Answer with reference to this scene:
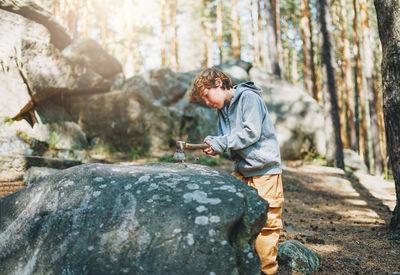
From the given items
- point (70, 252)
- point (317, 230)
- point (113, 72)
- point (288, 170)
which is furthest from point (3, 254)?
point (113, 72)

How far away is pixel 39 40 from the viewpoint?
8.13m

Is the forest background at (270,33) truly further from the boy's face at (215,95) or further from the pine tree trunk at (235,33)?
the boy's face at (215,95)

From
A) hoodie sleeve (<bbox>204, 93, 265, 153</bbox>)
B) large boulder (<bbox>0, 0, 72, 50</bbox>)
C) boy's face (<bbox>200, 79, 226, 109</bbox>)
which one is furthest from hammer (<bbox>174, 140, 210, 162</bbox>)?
large boulder (<bbox>0, 0, 72, 50</bbox>)

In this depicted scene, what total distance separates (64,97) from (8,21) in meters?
2.82

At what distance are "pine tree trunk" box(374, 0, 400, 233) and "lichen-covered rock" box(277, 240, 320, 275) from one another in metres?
1.98

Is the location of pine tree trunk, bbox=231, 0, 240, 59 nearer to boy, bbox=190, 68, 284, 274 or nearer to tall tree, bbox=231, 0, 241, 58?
tall tree, bbox=231, 0, 241, 58

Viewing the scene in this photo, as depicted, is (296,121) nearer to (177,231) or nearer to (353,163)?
(353,163)

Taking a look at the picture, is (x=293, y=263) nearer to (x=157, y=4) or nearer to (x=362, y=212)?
(x=362, y=212)

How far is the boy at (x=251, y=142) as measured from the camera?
267 cm

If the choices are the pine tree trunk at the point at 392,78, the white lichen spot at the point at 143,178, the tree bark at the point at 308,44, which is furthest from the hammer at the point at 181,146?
the tree bark at the point at 308,44

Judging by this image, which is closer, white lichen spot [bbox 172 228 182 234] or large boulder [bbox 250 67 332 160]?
white lichen spot [bbox 172 228 182 234]

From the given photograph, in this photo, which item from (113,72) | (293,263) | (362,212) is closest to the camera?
(293,263)

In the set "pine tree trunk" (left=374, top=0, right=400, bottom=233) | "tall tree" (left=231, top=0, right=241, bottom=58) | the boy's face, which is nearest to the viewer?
the boy's face

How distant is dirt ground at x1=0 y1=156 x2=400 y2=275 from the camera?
3588 millimetres
